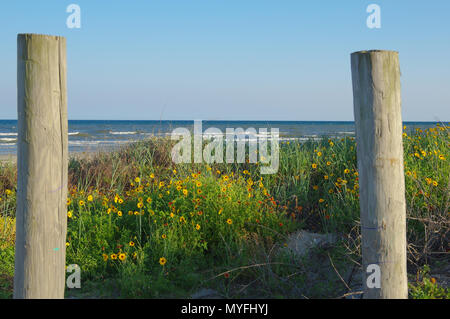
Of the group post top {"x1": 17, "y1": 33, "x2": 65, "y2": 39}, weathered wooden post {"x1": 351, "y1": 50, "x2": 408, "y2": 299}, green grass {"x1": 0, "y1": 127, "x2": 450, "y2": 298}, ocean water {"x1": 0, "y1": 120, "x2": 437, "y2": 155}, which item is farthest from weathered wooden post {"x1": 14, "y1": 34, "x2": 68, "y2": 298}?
ocean water {"x1": 0, "y1": 120, "x2": 437, "y2": 155}

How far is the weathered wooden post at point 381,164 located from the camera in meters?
3.13

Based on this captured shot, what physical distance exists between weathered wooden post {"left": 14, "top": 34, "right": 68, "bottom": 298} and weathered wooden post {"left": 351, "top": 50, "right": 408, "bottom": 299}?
7.47 ft

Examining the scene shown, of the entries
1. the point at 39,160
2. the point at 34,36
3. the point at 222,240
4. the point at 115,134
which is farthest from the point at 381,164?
the point at 115,134

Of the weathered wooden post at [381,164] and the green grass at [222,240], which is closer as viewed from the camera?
the weathered wooden post at [381,164]

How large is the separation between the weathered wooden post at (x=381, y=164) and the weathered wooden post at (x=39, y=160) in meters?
2.28

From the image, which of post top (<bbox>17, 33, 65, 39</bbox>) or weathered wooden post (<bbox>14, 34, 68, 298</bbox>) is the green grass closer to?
weathered wooden post (<bbox>14, 34, 68, 298</bbox>)

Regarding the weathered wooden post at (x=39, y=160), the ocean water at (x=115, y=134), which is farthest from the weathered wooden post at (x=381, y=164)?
the ocean water at (x=115, y=134)

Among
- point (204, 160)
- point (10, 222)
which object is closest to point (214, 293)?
point (10, 222)

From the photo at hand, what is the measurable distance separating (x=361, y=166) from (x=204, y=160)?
551 centimetres

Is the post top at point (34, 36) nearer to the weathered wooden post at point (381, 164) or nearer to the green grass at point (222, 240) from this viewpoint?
the green grass at point (222, 240)

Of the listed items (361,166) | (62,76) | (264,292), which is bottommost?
(264,292)

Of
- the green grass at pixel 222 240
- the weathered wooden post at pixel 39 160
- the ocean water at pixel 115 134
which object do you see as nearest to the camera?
the weathered wooden post at pixel 39 160
